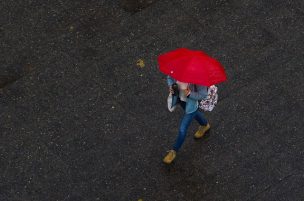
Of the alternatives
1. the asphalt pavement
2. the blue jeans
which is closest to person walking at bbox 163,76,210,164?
the blue jeans

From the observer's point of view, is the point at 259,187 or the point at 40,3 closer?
the point at 259,187

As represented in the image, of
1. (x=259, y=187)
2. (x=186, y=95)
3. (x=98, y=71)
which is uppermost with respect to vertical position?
(x=186, y=95)

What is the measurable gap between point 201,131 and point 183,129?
2.08ft

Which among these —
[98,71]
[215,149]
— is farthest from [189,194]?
[98,71]

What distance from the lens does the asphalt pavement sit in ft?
24.0

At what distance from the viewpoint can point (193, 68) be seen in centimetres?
611

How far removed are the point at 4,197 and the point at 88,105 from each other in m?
1.73

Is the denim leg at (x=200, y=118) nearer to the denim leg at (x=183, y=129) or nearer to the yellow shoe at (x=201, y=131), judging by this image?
the yellow shoe at (x=201, y=131)

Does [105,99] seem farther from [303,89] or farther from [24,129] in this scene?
[303,89]

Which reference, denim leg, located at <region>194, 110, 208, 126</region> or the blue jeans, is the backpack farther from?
denim leg, located at <region>194, 110, 208, 126</region>

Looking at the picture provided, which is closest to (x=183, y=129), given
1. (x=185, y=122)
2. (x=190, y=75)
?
(x=185, y=122)

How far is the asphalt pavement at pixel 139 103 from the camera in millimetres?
7324

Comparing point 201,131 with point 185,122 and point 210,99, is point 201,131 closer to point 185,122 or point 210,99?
point 185,122

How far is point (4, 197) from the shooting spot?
724 cm
